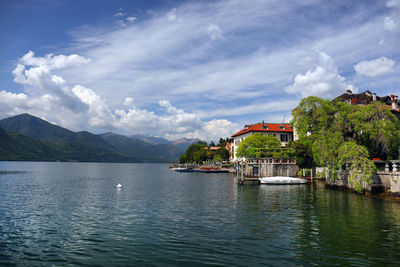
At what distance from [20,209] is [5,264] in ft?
62.9

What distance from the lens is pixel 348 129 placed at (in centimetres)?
5178

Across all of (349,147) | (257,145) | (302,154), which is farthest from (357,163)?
(257,145)

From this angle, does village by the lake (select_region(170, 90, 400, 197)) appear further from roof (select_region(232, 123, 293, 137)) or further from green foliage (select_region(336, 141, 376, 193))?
roof (select_region(232, 123, 293, 137))

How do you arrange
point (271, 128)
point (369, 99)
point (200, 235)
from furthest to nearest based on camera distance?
point (271, 128)
point (369, 99)
point (200, 235)

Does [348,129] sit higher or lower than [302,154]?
higher

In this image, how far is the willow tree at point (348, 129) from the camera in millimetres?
46844

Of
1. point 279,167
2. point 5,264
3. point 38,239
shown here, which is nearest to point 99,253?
point 5,264

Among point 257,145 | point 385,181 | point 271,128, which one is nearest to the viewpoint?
point 385,181

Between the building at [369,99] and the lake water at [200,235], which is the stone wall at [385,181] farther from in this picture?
the building at [369,99]

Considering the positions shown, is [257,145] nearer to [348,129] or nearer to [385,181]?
[348,129]

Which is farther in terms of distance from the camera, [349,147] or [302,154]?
[302,154]

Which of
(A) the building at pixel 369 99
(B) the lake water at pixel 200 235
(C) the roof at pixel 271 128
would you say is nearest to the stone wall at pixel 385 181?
(B) the lake water at pixel 200 235

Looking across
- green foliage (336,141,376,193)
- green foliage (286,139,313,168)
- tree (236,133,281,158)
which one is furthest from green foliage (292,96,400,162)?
tree (236,133,281,158)

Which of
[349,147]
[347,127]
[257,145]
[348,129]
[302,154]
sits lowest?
[302,154]
